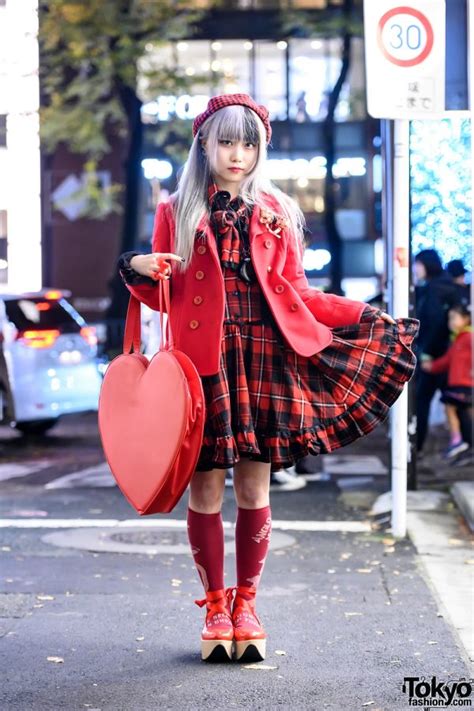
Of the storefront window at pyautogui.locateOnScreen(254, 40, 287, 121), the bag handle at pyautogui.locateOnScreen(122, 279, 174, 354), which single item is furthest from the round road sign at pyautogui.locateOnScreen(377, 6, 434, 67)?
the storefront window at pyautogui.locateOnScreen(254, 40, 287, 121)

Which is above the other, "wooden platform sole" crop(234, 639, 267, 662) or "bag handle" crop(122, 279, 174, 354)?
"bag handle" crop(122, 279, 174, 354)

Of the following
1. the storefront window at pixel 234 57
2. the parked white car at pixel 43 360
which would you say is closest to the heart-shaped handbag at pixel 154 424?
the parked white car at pixel 43 360

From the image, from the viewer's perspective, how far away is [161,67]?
2817 cm

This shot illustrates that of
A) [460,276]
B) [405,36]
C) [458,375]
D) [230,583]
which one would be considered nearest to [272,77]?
[460,276]

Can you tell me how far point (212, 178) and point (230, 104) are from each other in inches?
10.7

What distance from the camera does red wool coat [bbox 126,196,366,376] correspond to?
14.3ft

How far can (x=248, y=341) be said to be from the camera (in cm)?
446

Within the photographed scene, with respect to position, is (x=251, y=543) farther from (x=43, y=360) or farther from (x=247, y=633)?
(x=43, y=360)

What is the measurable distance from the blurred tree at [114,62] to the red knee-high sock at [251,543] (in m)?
22.0

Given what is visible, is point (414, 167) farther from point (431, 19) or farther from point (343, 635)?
point (343, 635)

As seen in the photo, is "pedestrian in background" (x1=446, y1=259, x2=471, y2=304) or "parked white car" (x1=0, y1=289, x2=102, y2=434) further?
"parked white car" (x1=0, y1=289, x2=102, y2=434)

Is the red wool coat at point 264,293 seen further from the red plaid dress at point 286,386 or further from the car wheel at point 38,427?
the car wheel at point 38,427

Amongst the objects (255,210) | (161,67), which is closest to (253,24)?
(161,67)

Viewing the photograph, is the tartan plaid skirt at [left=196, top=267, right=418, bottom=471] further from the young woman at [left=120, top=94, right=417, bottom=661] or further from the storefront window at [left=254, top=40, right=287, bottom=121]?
the storefront window at [left=254, top=40, right=287, bottom=121]
